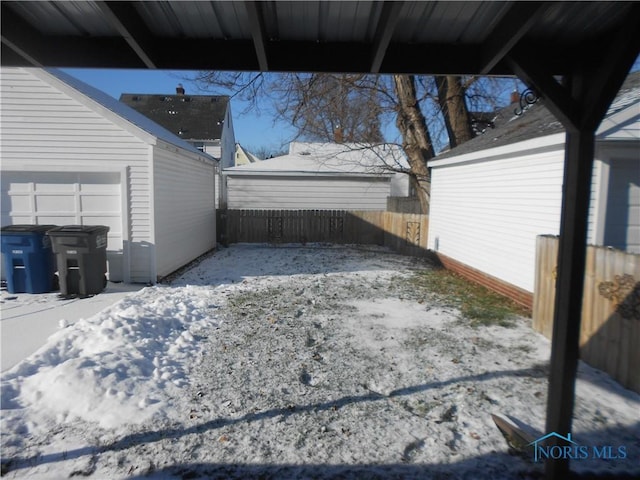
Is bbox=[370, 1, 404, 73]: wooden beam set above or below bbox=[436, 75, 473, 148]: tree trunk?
below

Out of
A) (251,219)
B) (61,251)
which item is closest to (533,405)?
(61,251)

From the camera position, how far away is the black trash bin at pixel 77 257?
6.58m

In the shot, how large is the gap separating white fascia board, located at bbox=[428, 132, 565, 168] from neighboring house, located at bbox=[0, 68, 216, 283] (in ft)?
23.0

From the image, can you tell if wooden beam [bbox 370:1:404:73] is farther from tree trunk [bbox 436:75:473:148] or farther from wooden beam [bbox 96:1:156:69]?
tree trunk [bbox 436:75:473:148]

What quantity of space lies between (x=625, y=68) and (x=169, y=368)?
4.63 m

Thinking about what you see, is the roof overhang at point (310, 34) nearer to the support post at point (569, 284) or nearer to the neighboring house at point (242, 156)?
the support post at point (569, 284)

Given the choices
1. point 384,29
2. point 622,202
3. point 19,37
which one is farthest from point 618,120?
point 19,37

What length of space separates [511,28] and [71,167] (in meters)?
8.00

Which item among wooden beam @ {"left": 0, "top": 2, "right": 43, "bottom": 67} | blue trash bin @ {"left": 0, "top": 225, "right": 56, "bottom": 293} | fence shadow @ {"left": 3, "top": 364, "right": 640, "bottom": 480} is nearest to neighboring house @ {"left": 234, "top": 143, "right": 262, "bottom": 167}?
blue trash bin @ {"left": 0, "top": 225, "right": 56, "bottom": 293}

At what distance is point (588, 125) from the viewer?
2.33 metres

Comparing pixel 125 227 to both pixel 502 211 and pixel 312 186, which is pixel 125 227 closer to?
pixel 502 211

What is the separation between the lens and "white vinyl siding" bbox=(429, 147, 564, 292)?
6.14 meters

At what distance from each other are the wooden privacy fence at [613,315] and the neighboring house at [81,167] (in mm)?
7491

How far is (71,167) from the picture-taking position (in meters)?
7.37
